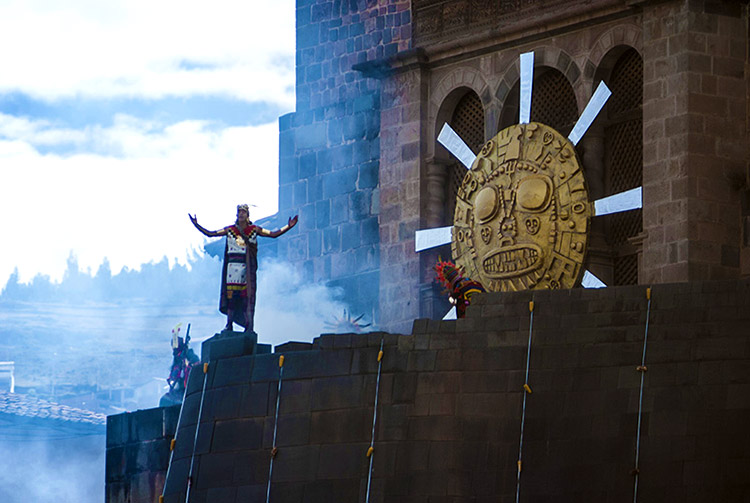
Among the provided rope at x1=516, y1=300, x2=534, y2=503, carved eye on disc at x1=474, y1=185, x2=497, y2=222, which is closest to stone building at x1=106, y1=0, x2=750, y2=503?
rope at x1=516, y1=300, x2=534, y2=503

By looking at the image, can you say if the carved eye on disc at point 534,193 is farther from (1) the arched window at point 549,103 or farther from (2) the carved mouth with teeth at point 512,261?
(1) the arched window at point 549,103

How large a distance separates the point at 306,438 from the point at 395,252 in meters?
8.16

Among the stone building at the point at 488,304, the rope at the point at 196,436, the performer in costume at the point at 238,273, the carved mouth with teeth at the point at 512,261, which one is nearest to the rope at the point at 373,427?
the stone building at the point at 488,304

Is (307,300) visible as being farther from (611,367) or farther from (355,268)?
(611,367)

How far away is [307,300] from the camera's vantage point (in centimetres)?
3259

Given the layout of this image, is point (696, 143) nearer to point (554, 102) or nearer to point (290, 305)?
point (554, 102)

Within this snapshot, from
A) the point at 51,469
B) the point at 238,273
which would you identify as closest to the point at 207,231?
the point at 238,273

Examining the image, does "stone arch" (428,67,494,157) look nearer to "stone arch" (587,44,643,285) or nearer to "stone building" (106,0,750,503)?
"stone building" (106,0,750,503)

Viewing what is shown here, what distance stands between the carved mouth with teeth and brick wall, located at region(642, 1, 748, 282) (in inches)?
72.8

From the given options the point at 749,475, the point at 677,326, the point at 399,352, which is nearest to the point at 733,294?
the point at 677,326

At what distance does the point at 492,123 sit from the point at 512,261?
232 centimetres

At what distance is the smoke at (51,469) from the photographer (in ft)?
119

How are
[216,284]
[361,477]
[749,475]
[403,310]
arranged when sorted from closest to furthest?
[749,475], [361,477], [403,310], [216,284]

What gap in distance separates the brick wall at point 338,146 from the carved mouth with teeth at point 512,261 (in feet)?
9.82
